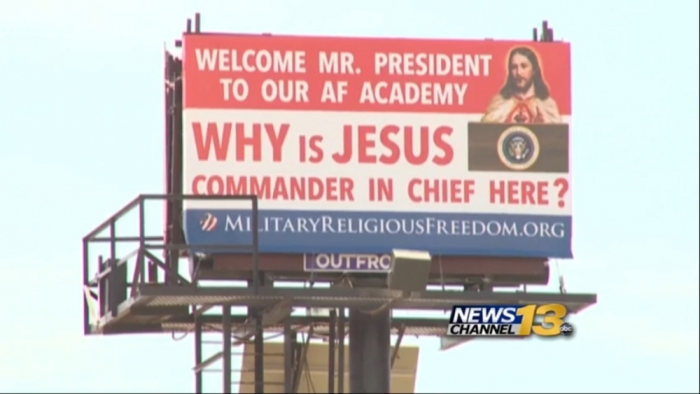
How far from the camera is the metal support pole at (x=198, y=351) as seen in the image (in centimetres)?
3584

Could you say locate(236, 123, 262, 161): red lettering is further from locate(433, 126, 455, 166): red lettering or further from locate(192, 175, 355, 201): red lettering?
locate(433, 126, 455, 166): red lettering

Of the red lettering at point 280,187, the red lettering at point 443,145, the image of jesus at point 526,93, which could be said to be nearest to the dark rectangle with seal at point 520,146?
the image of jesus at point 526,93

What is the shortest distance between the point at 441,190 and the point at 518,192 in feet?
3.74

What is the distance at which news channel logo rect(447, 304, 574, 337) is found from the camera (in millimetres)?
35375

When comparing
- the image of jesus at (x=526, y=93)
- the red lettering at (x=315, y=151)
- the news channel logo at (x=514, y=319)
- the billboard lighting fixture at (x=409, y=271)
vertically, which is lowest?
the news channel logo at (x=514, y=319)

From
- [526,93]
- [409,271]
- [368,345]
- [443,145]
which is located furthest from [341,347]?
[526,93]

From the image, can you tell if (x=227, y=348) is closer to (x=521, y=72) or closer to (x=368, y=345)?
(x=368, y=345)

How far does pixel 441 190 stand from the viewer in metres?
35.2

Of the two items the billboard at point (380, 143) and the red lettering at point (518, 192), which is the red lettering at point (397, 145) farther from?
the red lettering at point (518, 192)

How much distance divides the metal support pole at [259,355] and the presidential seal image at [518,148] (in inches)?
171

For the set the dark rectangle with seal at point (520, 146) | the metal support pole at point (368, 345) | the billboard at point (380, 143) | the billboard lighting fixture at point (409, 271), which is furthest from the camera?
the metal support pole at point (368, 345)

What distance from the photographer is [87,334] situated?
36625 mm

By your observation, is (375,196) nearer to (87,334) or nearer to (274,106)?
(274,106)

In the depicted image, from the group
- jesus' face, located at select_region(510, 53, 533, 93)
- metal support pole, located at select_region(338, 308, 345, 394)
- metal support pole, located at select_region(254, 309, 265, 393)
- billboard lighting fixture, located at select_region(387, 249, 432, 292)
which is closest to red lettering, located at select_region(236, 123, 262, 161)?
metal support pole, located at select_region(254, 309, 265, 393)
